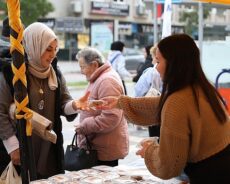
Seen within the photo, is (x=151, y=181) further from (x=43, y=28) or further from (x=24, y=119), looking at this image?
(x=43, y=28)

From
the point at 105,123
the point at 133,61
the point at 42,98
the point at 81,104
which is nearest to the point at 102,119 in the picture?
the point at 105,123

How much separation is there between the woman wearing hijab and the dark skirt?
1.20 m

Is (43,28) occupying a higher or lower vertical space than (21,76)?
higher

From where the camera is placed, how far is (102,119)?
12.5 feet

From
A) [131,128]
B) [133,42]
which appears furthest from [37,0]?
[131,128]

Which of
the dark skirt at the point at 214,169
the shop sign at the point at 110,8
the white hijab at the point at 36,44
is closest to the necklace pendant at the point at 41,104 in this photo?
the white hijab at the point at 36,44

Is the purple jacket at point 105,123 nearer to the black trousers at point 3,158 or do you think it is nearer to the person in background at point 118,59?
the black trousers at point 3,158

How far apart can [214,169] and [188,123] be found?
0.29 meters

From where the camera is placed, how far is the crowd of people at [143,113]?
7.39 feet

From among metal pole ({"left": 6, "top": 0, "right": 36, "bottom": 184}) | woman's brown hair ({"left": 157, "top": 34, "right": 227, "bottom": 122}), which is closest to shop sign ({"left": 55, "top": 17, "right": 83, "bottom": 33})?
metal pole ({"left": 6, "top": 0, "right": 36, "bottom": 184})

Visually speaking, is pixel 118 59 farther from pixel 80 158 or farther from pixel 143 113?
pixel 143 113

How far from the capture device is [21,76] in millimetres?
2625

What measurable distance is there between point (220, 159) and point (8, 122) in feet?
4.75

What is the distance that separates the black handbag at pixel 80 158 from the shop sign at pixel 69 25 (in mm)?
25539
